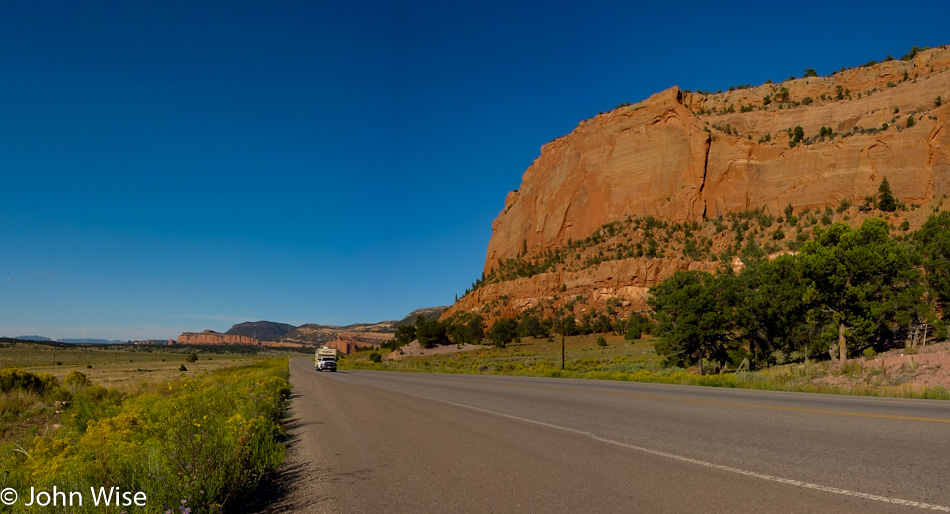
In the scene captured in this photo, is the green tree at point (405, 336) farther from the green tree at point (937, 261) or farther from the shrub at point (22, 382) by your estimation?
the green tree at point (937, 261)

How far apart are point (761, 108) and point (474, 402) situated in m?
93.1

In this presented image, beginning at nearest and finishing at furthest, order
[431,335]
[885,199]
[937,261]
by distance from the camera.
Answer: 1. [937,261]
2. [885,199]
3. [431,335]

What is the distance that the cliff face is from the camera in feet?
213

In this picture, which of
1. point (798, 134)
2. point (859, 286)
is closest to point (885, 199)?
point (798, 134)

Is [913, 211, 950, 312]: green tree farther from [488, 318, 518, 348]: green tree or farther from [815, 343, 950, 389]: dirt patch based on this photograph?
[488, 318, 518, 348]: green tree

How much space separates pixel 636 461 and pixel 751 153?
280ft

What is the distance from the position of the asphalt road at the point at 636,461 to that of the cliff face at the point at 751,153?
7109 cm

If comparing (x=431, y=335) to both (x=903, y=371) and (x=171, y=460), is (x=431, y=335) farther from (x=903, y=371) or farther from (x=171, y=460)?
(x=171, y=460)

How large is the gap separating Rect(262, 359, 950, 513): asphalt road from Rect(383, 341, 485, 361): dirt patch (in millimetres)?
69596

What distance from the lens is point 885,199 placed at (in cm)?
6038

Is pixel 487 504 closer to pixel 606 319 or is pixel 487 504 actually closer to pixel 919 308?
pixel 919 308

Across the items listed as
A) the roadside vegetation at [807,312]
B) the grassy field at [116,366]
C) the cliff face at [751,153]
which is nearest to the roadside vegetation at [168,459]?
the grassy field at [116,366]

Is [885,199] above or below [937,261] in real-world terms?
above

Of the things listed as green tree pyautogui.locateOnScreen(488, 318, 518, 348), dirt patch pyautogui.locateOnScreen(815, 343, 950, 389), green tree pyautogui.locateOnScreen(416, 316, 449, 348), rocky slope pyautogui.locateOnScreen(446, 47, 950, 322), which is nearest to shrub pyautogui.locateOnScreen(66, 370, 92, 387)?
dirt patch pyautogui.locateOnScreen(815, 343, 950, 389)
